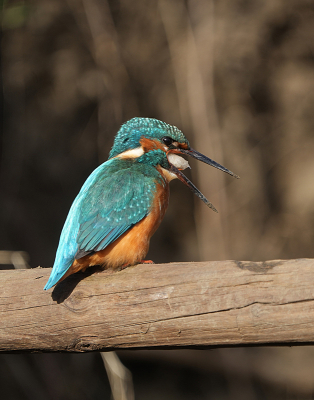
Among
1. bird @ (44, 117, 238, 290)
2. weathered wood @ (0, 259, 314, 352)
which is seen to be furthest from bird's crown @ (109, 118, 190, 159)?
weathered wood @ (0, 259, 314, 352)

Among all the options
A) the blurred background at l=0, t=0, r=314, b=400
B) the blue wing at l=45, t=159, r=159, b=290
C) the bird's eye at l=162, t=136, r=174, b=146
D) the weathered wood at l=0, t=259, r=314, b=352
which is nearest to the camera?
the weathered wood at l=0, t=259, r=314, b=352

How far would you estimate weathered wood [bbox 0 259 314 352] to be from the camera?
1.22 m

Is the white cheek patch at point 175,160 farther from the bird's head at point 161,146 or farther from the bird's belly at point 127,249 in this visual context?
the bird's belly at point 127,249

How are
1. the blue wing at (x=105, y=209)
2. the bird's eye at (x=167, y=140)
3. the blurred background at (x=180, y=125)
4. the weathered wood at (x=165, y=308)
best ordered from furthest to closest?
the blurred background at (x=180, y=125) < the bird's eye at (x=167, y=140) < the blue wing at (x=105, y=209) < the weathered wood at (x=165, y=308)

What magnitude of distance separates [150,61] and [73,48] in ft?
2.47

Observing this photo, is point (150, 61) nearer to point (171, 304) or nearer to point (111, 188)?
point (111, 188)

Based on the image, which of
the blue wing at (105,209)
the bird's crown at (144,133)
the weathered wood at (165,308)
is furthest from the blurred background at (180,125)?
the weathered wood at (165,308)

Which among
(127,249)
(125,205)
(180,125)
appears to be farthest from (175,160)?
(180,125)

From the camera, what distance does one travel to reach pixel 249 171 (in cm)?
397

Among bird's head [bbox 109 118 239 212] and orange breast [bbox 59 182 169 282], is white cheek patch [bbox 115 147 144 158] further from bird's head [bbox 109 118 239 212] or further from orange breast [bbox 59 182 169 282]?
orange breast [bbox 59 182 169 282]

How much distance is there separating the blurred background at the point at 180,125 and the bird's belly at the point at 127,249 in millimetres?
2075

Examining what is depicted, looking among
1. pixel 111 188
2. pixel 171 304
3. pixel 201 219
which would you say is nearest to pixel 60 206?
pixel 201 219

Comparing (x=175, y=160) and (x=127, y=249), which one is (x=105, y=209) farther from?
(x=175, y=160)

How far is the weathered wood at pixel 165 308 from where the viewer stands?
3.99 ft
